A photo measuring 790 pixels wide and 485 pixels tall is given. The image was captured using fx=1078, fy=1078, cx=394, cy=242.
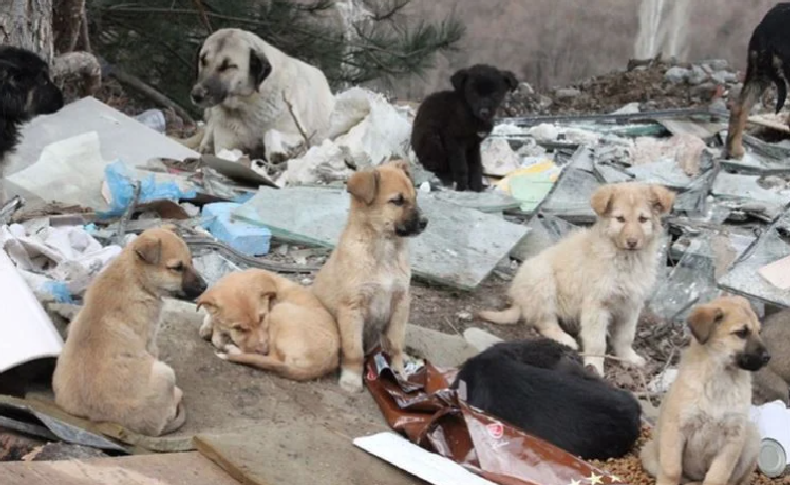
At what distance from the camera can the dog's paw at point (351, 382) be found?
5047 millimetres

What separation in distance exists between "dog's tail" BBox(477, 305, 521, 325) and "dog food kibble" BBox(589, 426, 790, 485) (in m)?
1.73

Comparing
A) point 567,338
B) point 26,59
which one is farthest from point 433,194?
point 26,59

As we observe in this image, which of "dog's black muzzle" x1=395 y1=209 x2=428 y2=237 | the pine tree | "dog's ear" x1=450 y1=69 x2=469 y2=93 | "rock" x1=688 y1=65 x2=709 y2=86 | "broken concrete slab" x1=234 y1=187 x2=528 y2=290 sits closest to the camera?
"dog's black muzzle" x1=395 y1=209 x2=428 y2=237

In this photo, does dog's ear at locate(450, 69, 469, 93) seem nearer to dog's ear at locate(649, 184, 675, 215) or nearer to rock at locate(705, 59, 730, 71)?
dog's ear at locate(649, 184, 675, 215)

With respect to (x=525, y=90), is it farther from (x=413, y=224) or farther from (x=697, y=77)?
(x=413, y=224)

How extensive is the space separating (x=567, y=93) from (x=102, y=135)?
9.06 meters

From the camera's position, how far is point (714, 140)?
34.6 ft

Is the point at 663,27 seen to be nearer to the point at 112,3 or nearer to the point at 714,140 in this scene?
the point at 714,140

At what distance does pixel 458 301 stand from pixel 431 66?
6028 mm

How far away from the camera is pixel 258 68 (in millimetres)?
9094

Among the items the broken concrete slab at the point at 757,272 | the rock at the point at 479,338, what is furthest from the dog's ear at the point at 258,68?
the broken concrete slab at the point at 757,272

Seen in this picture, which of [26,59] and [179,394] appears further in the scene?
[26,59]

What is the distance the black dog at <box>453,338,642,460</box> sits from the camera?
462cm

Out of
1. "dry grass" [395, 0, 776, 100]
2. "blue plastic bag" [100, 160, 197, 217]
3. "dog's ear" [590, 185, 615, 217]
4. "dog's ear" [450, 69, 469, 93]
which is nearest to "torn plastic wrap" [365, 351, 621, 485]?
"dog's ear" [590, 185, 615, 217]
